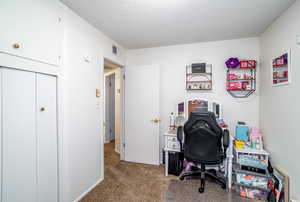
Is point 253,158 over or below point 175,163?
over

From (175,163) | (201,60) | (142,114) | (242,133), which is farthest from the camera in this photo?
(142,114)

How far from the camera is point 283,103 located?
5.85 ft

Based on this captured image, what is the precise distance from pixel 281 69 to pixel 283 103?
0.45 meters

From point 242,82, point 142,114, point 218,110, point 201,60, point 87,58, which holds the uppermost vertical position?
point 201,60

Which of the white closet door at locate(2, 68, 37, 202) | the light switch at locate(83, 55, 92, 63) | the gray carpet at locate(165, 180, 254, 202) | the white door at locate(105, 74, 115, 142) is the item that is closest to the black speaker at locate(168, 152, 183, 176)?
the gray carpet at locate(165, 180, 254, 202)

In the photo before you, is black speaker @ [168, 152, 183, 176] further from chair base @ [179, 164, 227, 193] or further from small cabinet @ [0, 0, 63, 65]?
small cabinet @ [0, 0, 63, 65]

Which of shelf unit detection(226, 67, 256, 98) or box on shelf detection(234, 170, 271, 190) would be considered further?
shelf unit detection(226, 67, 256, 98)

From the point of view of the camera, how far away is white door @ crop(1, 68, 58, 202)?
1.17 meters

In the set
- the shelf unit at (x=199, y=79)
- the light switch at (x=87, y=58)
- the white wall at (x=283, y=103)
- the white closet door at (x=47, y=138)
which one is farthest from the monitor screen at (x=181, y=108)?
the white closet door at (x=47, y=138)

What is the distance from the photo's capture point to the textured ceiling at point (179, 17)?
5.30 ft

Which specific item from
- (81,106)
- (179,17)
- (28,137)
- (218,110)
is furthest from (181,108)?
(28,137)

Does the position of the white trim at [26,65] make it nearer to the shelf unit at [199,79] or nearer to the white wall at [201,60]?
the white wall at [201,60]

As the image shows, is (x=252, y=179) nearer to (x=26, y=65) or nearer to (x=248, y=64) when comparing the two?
(x=248, y=64)

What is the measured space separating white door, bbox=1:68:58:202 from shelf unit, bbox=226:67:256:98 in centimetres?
281
